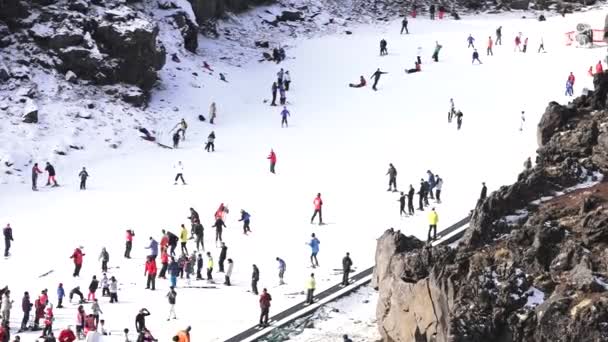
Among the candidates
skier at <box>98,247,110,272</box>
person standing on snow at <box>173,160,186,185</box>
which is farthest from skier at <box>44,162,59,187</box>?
skier at <box>98,247,110,272</box>

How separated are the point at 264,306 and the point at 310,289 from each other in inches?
73.9

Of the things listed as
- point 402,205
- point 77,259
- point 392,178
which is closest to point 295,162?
point 392,178

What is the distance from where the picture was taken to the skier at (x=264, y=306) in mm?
25406

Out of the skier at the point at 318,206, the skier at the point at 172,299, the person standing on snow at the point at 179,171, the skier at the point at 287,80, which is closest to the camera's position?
the skier at the point at 172,299

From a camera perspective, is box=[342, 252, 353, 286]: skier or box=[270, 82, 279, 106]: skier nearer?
box=[342, 252, 353, 286]: skier

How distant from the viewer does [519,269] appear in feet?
74.4

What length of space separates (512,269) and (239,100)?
28111mm

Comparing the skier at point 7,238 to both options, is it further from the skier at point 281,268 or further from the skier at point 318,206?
the skier at point 318,206

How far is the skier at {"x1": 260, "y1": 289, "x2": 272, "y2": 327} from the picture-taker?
83.4ft

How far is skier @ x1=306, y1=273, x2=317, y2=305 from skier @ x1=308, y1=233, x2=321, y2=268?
91.4 inches

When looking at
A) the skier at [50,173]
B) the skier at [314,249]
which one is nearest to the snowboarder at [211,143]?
the skier at [50,173]

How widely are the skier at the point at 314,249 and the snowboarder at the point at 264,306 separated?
4003 millimetres

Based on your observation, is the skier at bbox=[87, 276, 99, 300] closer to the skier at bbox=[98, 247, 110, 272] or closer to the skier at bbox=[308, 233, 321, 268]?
the skier at bbox=[98, 247, 110, 272]

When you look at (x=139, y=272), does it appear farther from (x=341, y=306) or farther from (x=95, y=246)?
(x=341, y=306)
